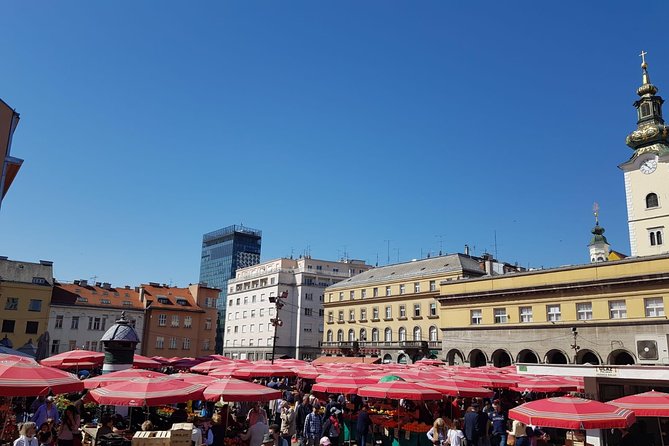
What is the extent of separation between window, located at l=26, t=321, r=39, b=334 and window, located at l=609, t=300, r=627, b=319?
5628cm

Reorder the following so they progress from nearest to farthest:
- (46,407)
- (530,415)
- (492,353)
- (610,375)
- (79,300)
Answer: (530,415)
(46,407)
(610,375)
(492,353)
(79,300)

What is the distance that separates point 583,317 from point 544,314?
3251mm

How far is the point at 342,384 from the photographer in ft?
60.1

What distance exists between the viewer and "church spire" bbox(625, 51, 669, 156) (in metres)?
55.7

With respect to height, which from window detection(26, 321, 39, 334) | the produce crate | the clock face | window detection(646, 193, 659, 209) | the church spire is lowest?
the produce crate

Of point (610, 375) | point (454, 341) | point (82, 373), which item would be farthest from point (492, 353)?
point (82, 373)

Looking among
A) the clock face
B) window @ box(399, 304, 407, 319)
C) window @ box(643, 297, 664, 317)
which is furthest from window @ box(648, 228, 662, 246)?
window @ box(399, 304, 407, 319)

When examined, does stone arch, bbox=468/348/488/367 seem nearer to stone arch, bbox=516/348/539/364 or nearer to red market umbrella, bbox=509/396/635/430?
stone arch, bbox=516/348/539/364

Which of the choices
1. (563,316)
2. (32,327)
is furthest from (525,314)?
(32,327)

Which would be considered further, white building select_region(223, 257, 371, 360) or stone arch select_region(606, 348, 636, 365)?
white building select_region(223, 257, 371, 360)

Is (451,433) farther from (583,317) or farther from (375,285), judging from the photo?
(375,285)

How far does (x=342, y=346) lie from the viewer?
226 feet

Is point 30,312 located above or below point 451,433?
above

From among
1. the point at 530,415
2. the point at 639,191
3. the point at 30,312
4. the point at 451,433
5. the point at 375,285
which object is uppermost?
the point at 639,191
